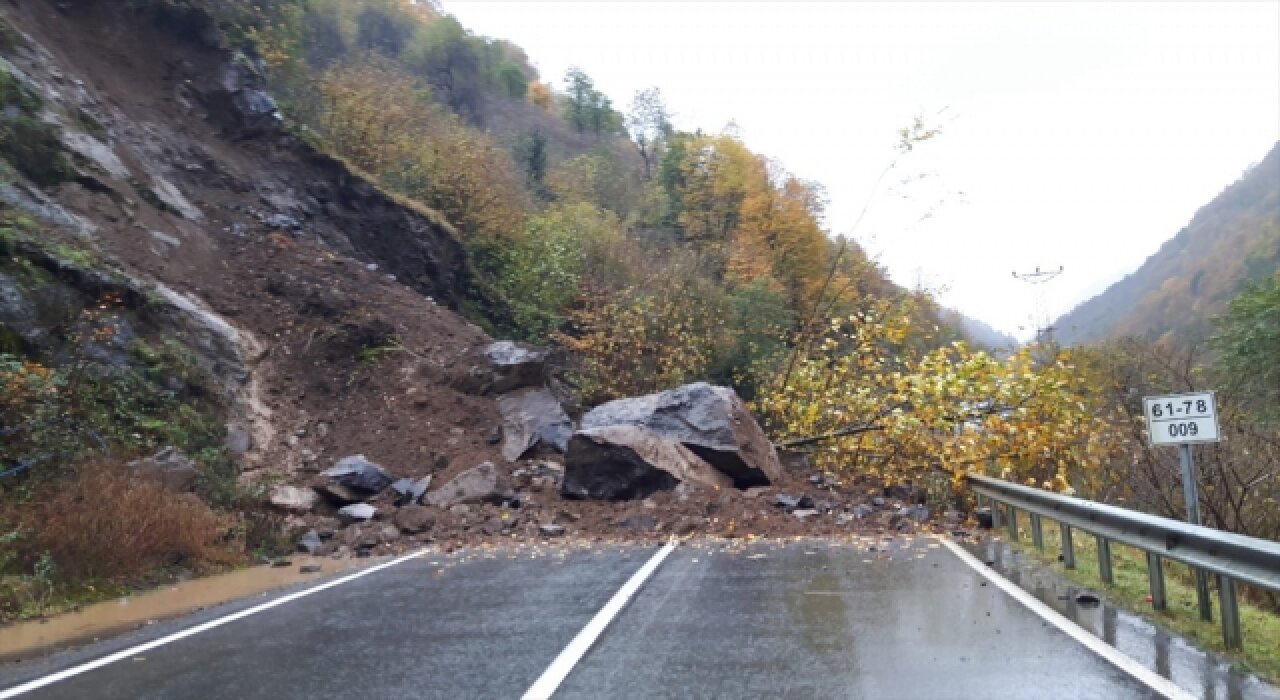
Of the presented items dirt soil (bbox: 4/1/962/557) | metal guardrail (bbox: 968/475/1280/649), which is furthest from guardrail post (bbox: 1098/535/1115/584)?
dirt soil (bbox: 4/1/962/557)

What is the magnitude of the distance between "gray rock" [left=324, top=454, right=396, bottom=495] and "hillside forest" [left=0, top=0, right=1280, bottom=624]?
5.63ft

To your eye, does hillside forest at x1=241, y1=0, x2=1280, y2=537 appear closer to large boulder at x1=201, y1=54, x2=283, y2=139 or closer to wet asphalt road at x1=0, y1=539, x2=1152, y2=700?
large boulder at x1=201, y1=54, x2=283, y2=139

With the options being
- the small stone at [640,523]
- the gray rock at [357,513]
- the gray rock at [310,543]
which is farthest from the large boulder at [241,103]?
the small stone at [640,523]

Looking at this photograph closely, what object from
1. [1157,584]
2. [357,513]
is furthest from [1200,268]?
[1157,584]

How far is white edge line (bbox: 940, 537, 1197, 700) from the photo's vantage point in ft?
15.6

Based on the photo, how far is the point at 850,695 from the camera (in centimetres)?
473

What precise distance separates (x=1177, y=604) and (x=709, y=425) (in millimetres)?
9136

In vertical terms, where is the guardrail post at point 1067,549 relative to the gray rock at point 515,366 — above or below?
below

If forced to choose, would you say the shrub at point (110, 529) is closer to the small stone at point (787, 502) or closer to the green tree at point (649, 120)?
the small stone at point (787, 502)

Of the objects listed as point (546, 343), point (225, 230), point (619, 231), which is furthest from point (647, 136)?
point (225, 230)

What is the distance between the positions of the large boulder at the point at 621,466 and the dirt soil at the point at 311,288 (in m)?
0.36

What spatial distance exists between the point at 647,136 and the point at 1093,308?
265 feet

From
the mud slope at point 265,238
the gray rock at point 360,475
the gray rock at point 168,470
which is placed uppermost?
the mud slope at point 265,238

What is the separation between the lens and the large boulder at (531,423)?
17402 mm
